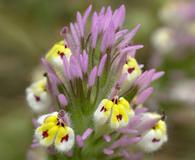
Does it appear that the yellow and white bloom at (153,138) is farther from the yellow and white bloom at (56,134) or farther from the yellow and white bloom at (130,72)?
the yellow and white bloom at (56,134)

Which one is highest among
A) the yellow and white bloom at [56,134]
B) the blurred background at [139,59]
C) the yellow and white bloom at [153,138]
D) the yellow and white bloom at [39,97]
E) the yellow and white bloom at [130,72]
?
the blurred background at [139,59]

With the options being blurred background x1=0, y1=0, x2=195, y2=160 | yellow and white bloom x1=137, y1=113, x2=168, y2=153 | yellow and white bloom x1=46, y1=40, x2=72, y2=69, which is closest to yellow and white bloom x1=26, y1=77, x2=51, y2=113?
yellow and white bloom x1=46, y1=40, x2=72, y2=69

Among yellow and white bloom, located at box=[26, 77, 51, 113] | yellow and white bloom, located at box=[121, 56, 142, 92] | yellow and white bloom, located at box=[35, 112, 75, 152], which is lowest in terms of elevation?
yellow and white bloom, located at box=[35, 112, 75, 152]

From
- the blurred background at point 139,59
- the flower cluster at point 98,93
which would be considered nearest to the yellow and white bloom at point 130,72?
the flower cluster at point 98,93

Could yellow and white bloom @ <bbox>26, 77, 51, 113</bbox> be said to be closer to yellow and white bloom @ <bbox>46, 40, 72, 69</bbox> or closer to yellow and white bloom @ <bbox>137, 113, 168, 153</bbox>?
yellow and white bloom @ <bbox>46, 40, 72, 69</bbox>

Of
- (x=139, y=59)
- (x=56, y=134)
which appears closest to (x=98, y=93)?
(x=56, y=134)

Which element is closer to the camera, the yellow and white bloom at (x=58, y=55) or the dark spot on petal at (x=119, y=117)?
the dark spot on petal at (x=119, y=117)

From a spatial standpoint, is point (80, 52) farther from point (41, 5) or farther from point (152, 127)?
point (41, 5)
